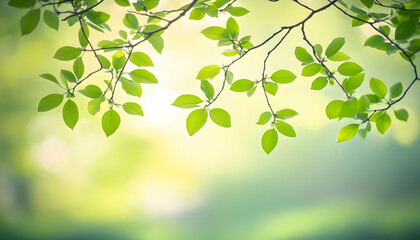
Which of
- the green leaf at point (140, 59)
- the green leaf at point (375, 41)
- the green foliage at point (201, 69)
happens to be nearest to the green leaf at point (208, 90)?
the green foliage at point (201, 69)

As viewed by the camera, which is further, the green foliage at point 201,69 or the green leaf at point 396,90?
the green leaf at point 396,90

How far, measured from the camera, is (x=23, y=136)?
2.74 meters

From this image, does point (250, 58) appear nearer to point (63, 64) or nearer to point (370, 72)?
point (370, 72)

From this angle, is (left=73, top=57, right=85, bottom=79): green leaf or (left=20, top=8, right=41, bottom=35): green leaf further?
(left=73, top=57, right=85, bottom=79): green leaf

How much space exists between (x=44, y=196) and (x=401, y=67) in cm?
391

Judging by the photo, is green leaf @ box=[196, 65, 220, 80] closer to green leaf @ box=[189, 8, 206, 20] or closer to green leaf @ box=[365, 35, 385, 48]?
green leaf @ box=[189, 8, 206, 20]

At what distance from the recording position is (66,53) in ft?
1.61

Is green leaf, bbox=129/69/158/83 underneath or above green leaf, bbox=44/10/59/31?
underneath

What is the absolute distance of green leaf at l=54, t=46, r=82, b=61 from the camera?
1.60 feet

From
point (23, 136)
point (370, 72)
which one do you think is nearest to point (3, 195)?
point (23, 136)

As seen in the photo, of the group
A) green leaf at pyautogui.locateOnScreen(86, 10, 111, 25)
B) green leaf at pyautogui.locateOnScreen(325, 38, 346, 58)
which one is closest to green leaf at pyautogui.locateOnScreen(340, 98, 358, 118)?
green leaf at pyautogui.locateOnScreen(325, 38, 346, 58)

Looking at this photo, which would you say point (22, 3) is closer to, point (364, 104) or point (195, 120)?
point (195, 120)

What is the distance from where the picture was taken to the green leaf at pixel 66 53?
488 millimetres

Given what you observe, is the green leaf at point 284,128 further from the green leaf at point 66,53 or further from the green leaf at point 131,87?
the green leaf at point 66,53
